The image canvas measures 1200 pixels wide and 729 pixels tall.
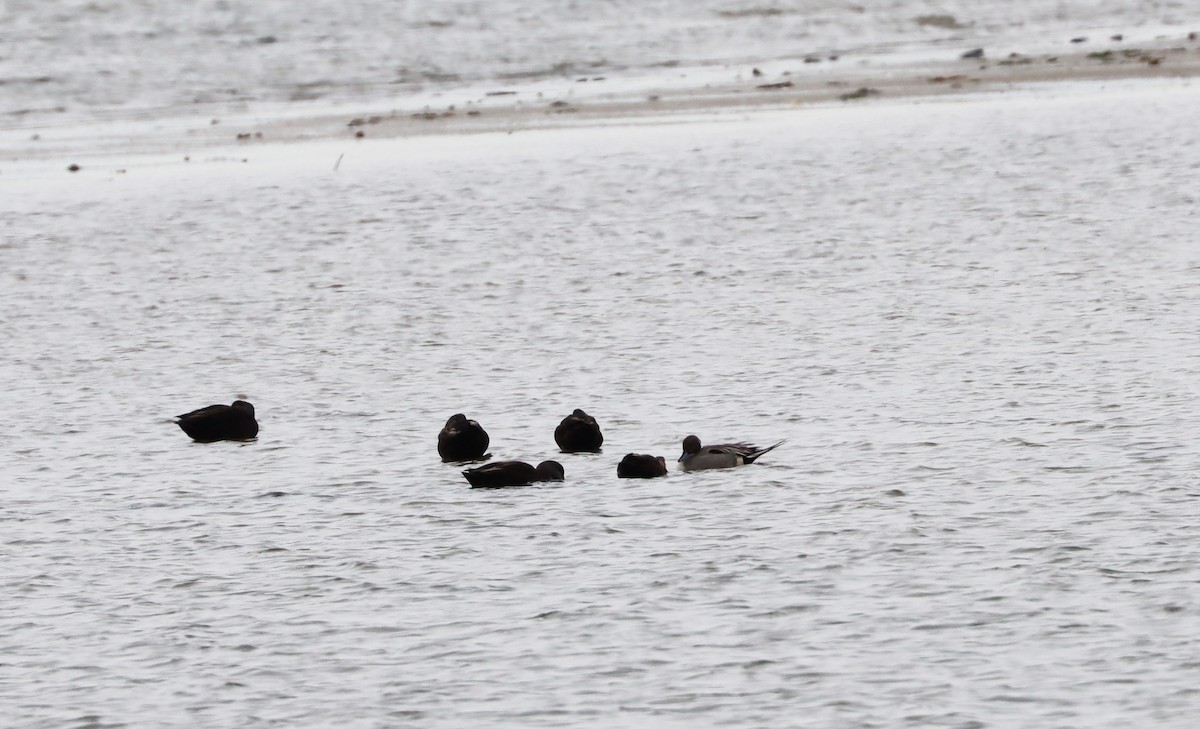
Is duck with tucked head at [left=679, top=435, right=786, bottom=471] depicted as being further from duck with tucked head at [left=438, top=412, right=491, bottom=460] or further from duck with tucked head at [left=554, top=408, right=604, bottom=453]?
duck with tucked head at [left=438, top=412, right=491, bottom=460]

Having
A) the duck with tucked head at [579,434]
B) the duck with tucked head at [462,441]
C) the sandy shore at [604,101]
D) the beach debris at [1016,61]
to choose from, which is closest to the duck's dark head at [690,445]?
the duck with tucked head at [579,434]

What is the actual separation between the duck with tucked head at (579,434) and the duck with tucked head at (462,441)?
459mm

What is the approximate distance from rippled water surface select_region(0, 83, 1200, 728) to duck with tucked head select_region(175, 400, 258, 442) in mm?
129

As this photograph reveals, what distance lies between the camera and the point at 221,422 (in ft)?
36.9

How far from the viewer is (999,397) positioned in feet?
37.6

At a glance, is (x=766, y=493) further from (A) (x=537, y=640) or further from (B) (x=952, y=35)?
(B) (x=952, y=35)

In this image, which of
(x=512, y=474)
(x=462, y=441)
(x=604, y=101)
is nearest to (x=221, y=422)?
(x=462, y=441)

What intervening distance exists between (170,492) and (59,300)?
705 cm

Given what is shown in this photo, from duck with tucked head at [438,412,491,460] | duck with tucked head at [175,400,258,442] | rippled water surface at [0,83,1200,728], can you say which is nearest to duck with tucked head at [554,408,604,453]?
rippled water surface at [0,83,1200,728]

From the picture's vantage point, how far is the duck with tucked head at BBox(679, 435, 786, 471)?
392 inches

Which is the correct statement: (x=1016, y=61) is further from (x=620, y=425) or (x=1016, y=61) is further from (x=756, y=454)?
(x=756, y=454)

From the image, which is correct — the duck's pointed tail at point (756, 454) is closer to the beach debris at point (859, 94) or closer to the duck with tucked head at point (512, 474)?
the duck with tucked head at point (512, 474)

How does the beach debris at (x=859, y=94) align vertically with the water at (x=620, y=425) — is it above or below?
above

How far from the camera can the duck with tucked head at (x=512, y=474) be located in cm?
986
